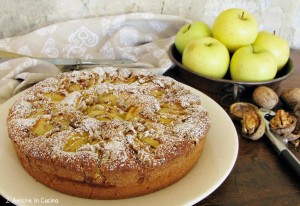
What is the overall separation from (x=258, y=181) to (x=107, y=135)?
34cm

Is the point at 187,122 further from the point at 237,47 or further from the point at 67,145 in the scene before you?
the point at 237,47

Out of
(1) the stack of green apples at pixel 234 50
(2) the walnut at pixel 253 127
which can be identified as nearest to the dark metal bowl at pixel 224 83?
(1) the stack of green apples at pixel 234 50

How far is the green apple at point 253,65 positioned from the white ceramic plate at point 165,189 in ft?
0.92

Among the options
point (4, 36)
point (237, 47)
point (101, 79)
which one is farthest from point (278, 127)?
point (4, 36)

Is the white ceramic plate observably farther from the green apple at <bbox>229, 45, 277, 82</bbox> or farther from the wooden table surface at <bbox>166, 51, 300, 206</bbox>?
the green apple at <bbox>229, 45, 277, 82</bbox>

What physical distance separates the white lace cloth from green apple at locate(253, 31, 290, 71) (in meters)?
0.30

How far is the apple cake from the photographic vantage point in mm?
637

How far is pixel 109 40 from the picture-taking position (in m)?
1.28

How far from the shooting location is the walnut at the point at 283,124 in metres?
0.85

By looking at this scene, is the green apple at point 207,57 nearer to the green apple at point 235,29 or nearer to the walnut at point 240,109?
the green apple at point 235,29

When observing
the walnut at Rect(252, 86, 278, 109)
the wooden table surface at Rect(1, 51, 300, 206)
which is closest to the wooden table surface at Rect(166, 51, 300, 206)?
the wooden table surface at Rect(1, 51, 300, 206)

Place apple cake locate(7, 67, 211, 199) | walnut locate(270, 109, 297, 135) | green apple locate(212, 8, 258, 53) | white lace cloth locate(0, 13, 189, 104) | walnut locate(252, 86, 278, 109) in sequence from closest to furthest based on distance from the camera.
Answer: apple cake locate(7, 67, 211, 199) → walnut locate(270, 109, 297, 135) → walnut locate(252, 86, 278, 109) → green apple locate(212, 8, 258, 53) → white lace cloth locate(0, 13, 189, 104)

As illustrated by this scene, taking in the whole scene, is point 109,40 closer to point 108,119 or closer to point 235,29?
point 235,29

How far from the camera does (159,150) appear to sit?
664 mm
